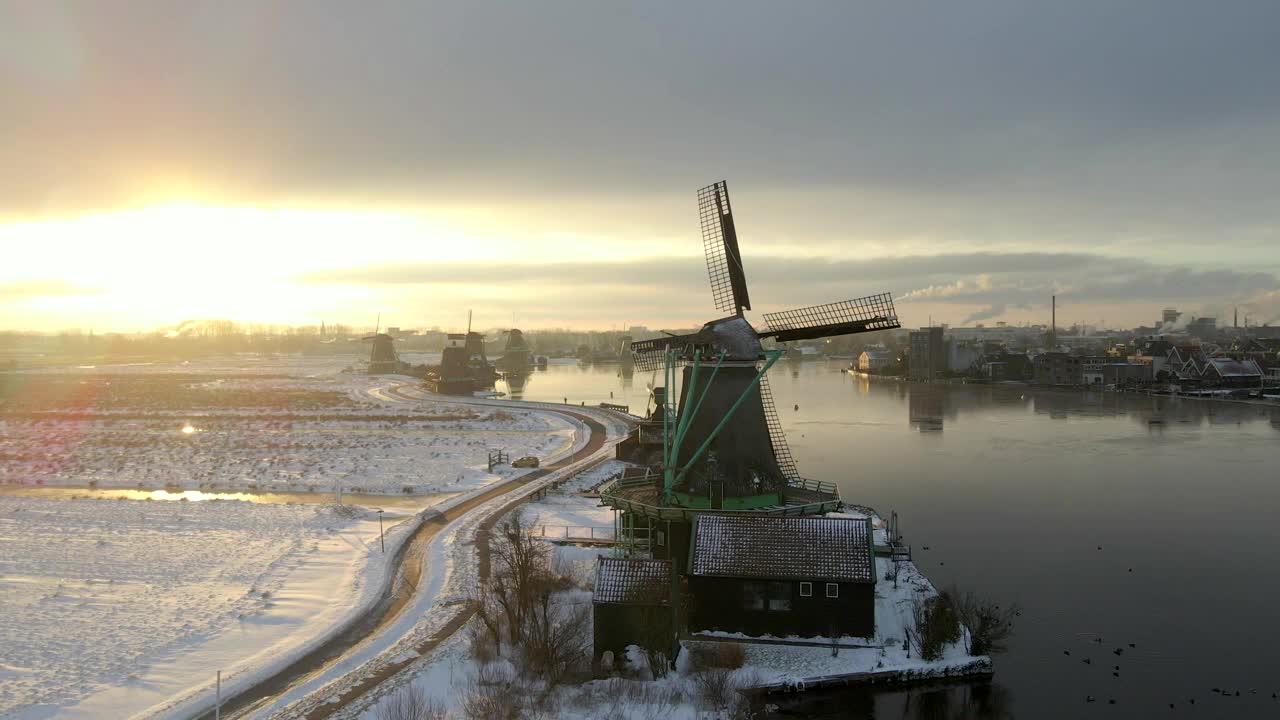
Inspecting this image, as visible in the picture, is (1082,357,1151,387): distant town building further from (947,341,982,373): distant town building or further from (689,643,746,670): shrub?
(689,643,746,670): shrub

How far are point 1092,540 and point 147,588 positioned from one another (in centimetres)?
2606

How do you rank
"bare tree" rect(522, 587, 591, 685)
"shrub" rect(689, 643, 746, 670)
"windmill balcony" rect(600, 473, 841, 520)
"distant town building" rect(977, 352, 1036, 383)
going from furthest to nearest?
"distant town building" rect(977, 352, 1036, 383)
"windmill balcony" rect(600, 473, 841, 520)
"shrub" rect(689, 643, 746, 670)
"bare tree" rect(522, 587, 591, 685)

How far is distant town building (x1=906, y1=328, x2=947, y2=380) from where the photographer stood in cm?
10688

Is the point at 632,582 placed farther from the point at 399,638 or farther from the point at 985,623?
the point at 985,623

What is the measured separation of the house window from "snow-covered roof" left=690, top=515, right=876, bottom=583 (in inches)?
15.7

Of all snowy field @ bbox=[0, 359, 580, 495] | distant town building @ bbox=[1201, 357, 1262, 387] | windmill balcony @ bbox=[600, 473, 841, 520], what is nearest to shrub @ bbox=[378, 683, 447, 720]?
windmill balcony @ bbox=[600, 473, 841, 520]

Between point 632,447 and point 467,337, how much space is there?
56.0 metres

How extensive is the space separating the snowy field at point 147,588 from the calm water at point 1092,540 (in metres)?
11.9

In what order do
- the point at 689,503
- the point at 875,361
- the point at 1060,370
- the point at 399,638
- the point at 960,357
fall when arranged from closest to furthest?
the point at 399,638 < the point at 689,503 < the point at 1060,370 < the point at 960,357 < the point at 875,361

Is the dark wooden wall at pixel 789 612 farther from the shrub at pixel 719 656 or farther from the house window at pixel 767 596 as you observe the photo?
the shrub at pixel 719 656

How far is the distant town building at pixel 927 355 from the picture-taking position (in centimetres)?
10688

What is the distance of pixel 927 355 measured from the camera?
109 m

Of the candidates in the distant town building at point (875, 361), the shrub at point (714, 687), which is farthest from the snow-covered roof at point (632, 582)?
the distant town building at point (875, 361)

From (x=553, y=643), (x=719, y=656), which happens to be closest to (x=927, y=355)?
(x=719, y=656)
